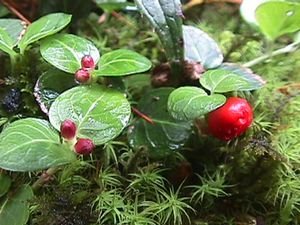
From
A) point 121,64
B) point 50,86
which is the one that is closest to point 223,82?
point 121,64

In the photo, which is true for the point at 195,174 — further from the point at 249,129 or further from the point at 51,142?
the point at 51,142

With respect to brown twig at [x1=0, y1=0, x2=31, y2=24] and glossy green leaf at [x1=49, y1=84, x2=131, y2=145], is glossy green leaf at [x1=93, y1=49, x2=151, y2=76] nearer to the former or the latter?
glossy green leaf at [x1=49, y1=84, x2=131, y2=145]

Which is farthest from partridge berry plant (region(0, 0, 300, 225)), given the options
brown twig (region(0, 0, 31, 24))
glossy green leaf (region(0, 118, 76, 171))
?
brown twig (region(0, 0, 31, 24))

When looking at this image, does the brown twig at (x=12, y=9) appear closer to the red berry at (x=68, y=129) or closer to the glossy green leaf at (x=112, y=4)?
the glossy green leaf at (x=112, y=4)

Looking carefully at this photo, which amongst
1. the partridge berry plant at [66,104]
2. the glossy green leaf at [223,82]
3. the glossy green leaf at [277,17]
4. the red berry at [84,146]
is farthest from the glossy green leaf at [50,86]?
the glossy green leaf at [277,17]

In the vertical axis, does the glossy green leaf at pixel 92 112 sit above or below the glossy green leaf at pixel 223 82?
below

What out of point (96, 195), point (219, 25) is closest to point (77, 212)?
point (96, 195)
